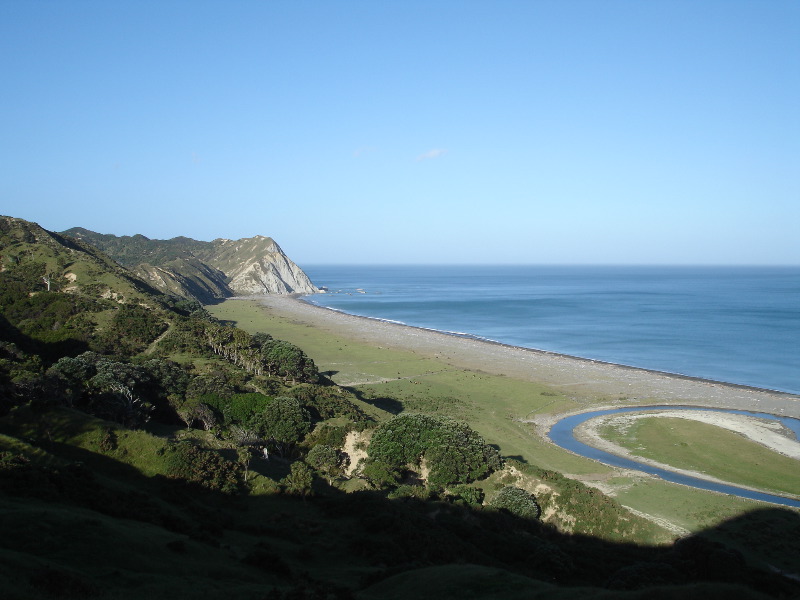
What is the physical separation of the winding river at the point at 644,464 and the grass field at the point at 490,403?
7.15 ft

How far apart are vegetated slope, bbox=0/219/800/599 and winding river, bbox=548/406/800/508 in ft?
20.7

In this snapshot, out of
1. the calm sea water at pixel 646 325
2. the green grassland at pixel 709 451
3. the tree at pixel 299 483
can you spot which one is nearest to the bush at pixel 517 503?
the tree at pixel 299 483

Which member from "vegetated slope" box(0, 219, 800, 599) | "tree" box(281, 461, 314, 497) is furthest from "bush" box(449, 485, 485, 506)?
"tree" box(281, 461, 314, 497)

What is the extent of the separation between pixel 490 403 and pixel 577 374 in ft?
66.3

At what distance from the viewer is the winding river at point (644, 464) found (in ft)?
123

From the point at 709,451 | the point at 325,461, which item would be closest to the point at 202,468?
the point at 325,461

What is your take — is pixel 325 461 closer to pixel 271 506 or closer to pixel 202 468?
pixel 271 506

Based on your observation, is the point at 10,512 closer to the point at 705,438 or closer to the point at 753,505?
the point at 753,505

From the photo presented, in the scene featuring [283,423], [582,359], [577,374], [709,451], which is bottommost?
[709,451]

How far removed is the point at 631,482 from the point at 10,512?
35.2 metres

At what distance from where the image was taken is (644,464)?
42.9 metres

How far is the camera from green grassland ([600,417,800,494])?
132 ft

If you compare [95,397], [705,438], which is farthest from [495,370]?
[95,397]

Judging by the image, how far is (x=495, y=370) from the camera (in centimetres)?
7694
